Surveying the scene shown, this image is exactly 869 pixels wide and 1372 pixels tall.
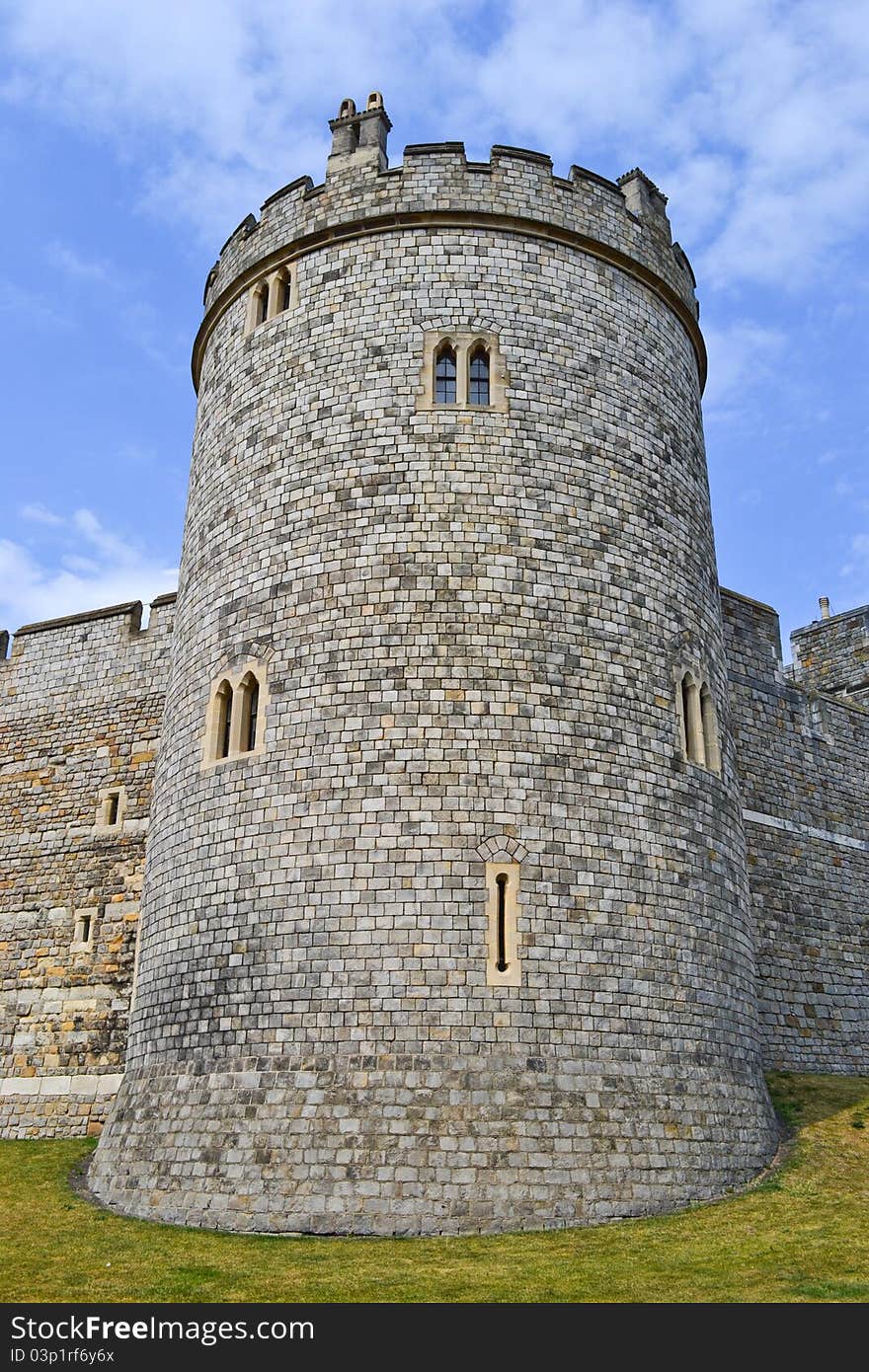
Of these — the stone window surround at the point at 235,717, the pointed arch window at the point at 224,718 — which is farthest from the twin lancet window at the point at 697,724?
the pointed arch window at the point at 224,718

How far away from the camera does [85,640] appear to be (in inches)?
748

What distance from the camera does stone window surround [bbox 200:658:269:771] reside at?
11977mm

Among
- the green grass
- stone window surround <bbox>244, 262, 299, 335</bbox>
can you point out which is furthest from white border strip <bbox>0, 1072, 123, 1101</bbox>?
stone window surround <bbox>244, 262, 299, 335</bbox>

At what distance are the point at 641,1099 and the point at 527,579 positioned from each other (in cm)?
511

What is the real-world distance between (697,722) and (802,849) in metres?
5.44

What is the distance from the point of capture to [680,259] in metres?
15.6

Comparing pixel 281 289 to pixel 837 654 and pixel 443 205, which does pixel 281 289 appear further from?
pixel 837 654

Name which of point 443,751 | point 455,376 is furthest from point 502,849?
point 455,376

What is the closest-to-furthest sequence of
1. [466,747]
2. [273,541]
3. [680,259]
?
1. [466,747]
2. [273,541]
3. [680,259]

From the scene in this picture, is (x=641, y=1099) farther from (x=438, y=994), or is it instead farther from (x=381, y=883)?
(x=381, y=883)

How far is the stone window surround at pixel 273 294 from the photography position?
14164 millimetres

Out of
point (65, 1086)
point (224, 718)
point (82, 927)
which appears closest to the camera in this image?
point (224, 718)

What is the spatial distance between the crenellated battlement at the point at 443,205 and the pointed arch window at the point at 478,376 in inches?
67.1

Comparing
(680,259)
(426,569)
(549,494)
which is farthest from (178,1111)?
(680,259)
